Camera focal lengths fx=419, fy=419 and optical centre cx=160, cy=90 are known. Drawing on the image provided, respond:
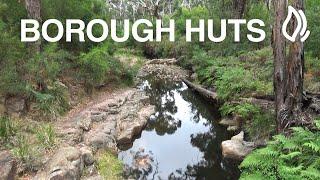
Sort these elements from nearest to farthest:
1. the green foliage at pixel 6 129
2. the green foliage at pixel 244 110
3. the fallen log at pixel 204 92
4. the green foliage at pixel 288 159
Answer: the green foliage at pixel 288 159 < the green foliage at pixel 6 129 < the green foliage at pixel 244 110 < the fallen log at pixel 204 92

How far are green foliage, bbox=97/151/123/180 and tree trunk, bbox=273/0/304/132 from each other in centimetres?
403

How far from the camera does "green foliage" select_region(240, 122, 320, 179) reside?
23.1ft

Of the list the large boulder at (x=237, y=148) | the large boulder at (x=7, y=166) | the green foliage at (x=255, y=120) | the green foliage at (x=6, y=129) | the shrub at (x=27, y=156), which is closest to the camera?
the large boulder at (x=7, y=166)

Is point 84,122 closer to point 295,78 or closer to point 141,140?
point 141,140

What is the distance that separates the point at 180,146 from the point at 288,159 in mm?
5395

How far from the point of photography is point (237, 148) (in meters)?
11.2

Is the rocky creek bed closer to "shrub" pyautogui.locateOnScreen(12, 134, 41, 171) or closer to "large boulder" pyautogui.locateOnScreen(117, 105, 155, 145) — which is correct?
"large boulder" pyautogui.locateOnScreen(117, 105, 155, 145)

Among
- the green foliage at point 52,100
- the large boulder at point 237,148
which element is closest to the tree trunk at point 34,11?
the green foliage at point 52,100

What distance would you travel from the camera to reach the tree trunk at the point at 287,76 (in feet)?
31.9

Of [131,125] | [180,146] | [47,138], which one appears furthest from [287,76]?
[47,138]

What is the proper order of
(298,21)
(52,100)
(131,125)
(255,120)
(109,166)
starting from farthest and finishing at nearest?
(131,125)
(52,100)
(255,120)
(109,166)
(298,21)

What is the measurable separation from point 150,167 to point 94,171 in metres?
1.73

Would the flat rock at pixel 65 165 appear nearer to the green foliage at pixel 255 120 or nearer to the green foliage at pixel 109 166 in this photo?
the green foliage at pixel 109 166

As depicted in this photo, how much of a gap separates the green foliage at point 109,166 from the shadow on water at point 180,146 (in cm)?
26
